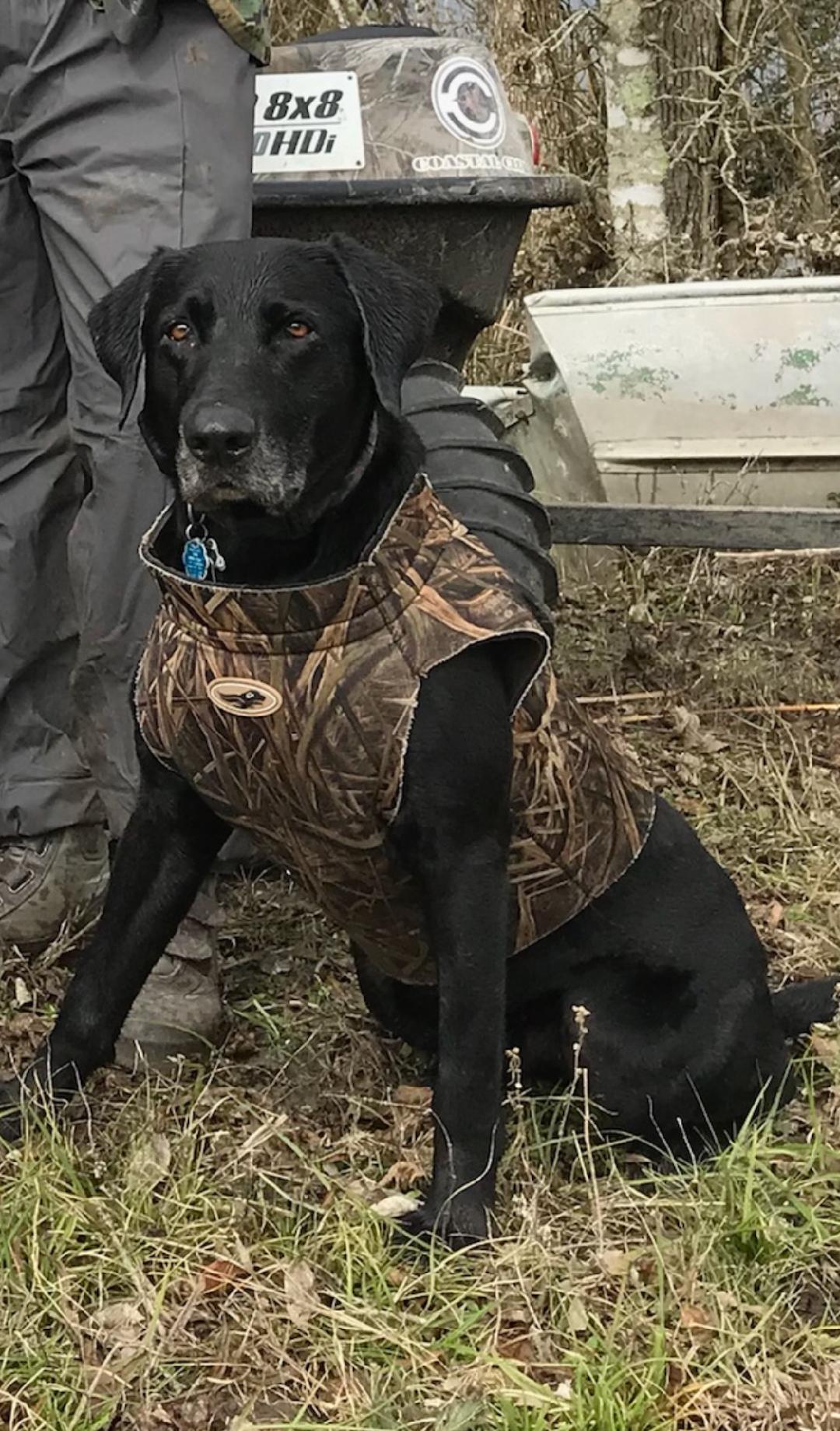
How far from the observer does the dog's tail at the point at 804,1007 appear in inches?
104

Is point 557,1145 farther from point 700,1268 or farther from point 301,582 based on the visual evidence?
point 301,582

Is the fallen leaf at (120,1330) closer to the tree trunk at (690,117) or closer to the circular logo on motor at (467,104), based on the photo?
the circular logo on motor at (467,104)

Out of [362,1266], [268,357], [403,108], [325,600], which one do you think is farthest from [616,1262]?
[403,108]

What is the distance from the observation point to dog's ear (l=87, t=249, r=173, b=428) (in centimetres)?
220

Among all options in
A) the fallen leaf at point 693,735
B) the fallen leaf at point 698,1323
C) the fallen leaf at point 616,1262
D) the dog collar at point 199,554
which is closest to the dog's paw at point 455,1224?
the fallen leaf at point 616,1262

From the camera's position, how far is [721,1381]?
6.19 feet

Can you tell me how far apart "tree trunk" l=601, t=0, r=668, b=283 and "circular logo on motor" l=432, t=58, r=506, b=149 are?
2756 millimetres

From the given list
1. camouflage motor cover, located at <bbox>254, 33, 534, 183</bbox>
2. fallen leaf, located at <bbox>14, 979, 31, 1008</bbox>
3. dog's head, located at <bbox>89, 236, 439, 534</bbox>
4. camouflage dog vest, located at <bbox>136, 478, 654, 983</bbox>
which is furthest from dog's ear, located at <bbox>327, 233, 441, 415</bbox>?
fallen leaf, located at <bbox>14, 979, 31, 1008</bbox>

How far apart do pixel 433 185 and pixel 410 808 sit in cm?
138

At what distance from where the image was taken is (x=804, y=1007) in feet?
8.70

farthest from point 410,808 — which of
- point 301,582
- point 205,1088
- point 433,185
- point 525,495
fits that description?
point 433,185

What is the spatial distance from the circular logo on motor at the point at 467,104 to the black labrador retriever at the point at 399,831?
0.97 meters

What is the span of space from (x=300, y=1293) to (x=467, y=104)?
2142 mm

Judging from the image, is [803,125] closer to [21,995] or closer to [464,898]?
[21,995]
